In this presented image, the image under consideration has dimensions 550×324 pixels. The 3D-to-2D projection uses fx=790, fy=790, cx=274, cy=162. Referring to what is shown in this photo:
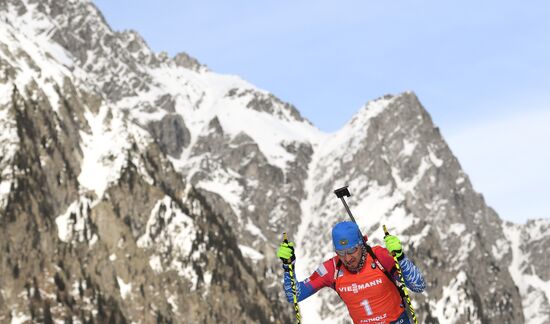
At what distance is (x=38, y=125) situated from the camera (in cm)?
15862

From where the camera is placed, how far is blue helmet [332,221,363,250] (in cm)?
1094

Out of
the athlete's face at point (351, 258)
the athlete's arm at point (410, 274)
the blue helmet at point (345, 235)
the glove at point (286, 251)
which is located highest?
the glove at point (286, 251)

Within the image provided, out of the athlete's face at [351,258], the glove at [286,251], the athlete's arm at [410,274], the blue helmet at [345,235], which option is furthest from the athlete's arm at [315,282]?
the athlete's arm at [410,274]

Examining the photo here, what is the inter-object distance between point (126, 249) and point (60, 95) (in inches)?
1649

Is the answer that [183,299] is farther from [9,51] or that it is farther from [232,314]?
[9,51]

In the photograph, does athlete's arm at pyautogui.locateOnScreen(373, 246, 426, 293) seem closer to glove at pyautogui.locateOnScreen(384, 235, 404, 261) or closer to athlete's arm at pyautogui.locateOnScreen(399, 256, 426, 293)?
athlete's arm at pyautogui.locateOnScreen(399, 256, 426, 293)

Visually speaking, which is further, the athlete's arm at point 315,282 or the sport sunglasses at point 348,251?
the athlete's arm at point 315,282

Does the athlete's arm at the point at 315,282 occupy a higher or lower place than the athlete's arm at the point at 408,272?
higher

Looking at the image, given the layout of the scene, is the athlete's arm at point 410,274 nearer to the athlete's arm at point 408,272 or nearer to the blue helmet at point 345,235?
the athlete's arm at point 408,272

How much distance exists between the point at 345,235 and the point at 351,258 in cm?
75

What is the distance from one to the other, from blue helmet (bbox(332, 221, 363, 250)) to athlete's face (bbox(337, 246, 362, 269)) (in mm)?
225

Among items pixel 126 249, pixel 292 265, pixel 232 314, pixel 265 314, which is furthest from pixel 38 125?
pixel 292 265

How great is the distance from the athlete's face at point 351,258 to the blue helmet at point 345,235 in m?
0.22

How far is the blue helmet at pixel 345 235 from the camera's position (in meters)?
10.9
